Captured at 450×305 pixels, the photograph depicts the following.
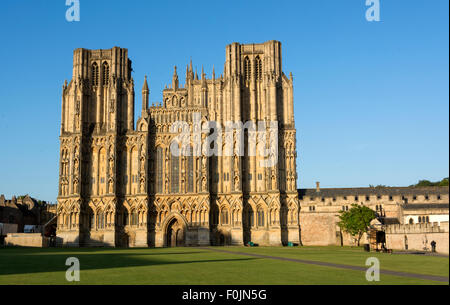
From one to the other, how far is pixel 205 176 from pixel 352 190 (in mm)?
29133

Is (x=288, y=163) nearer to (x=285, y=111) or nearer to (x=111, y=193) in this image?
(x=285, y=111)

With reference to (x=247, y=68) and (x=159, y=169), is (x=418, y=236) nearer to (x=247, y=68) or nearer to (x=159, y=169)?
(x=247, y=68)

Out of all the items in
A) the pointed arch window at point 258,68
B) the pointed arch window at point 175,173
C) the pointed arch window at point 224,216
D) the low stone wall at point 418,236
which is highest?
the pointed arch window at point 258,68

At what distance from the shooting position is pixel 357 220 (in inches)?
3017

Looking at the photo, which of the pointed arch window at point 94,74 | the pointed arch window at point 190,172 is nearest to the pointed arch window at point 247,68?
the pointed arch window at point 190,172

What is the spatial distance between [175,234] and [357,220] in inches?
1150

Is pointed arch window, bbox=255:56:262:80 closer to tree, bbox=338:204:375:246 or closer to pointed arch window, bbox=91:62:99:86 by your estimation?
tree, bbox=338:204:375:246

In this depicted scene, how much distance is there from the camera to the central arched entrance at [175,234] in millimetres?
81338

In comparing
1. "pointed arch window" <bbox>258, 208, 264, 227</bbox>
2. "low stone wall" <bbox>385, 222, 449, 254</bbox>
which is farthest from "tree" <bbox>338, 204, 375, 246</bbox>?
"low stone wall" <bbox>385, 222, 449, 254</bbox>

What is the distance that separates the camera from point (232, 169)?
7956 centimetres

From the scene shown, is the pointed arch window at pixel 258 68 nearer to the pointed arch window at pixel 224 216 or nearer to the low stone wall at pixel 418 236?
the pointed arch window at pixel 224 216

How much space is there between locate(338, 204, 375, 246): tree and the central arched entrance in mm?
26194

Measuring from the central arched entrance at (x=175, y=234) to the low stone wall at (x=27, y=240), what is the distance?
19668mm
